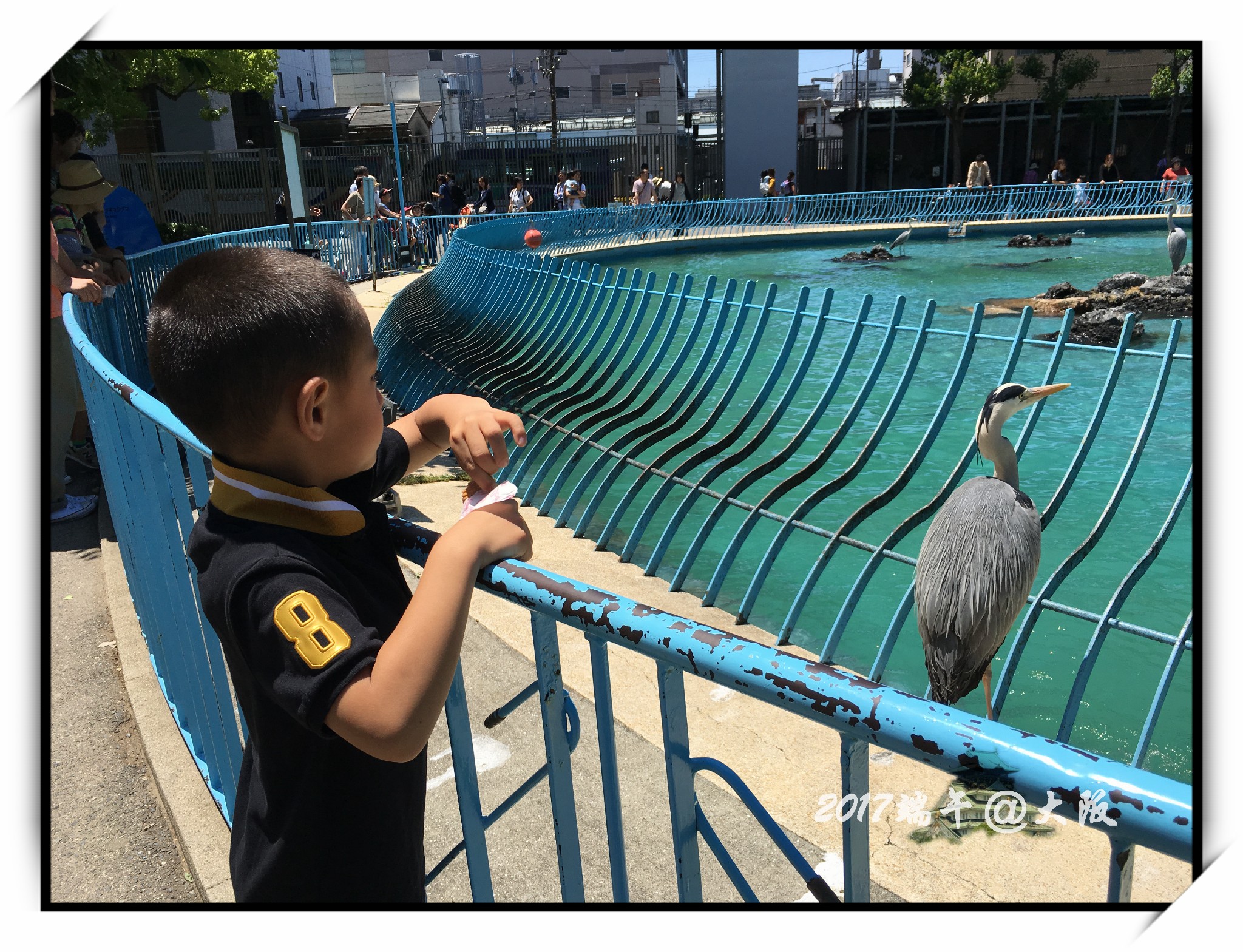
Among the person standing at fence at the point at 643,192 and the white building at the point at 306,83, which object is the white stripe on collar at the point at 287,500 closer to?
the person standing at fence at the point at 643,192

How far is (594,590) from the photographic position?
1.18 meters

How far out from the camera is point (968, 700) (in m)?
4.07

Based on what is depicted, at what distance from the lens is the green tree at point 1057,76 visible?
101ft

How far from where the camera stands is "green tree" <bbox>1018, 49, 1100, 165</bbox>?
30891mm

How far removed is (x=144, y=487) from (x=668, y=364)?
869cm

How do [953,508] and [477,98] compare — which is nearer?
[953,508]

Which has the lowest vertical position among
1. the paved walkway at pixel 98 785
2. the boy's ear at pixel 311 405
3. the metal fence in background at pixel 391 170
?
the paved walkway at pixel 98 785

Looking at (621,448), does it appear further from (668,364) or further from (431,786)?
(668,364)

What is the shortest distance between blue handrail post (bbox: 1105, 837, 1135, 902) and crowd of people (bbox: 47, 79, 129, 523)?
4.74 m

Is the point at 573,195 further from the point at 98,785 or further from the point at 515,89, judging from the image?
the point at 98,785

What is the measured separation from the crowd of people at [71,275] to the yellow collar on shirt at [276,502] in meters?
3.80

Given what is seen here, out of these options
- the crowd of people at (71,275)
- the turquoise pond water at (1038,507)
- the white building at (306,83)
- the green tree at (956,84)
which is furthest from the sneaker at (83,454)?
the white building at (306,83)

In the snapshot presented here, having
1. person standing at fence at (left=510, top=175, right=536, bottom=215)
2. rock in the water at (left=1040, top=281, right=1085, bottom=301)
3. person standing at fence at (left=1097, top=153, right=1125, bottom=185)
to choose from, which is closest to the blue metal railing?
rock in the water at (left=1040, top=281, right=1085, bottom=301)

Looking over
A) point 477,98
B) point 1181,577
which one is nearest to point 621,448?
point 1181,577
